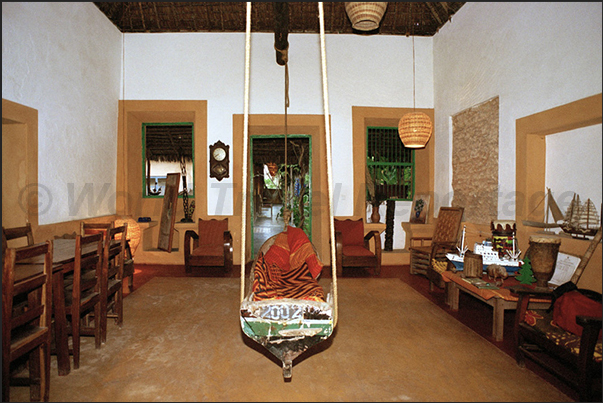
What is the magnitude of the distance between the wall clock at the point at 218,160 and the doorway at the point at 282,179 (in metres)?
0.55

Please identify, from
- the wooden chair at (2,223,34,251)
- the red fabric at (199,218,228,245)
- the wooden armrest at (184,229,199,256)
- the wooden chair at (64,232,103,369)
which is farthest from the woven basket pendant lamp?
the wooden chair at (2,223,34,251)

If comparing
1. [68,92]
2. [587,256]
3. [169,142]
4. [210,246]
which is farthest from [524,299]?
[169,142]

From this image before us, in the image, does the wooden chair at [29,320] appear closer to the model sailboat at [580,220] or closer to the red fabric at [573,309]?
the red fabric at [573,309]

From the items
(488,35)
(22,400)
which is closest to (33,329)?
(22,400)

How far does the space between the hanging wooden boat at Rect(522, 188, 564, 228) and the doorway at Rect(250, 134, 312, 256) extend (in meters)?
2.79

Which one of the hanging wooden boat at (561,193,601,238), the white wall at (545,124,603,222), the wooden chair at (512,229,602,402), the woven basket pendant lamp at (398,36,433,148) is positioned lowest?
the wooden chair at (512,229,602,402)

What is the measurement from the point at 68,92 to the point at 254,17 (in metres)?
3.21

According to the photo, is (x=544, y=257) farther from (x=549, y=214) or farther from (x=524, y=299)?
(x=549, y=214)

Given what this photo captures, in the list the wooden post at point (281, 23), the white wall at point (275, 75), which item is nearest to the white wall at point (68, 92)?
the white wall at point (275, 75)

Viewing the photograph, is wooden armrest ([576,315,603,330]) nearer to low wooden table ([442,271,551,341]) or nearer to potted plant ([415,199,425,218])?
low wooden table ([442,271,551,341])

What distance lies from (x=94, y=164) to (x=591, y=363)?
6.04m

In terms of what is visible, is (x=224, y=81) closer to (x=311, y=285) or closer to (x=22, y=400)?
(x=311, y=285)

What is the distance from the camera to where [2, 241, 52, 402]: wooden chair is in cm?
177

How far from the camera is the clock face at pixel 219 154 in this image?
5902 millimetres
